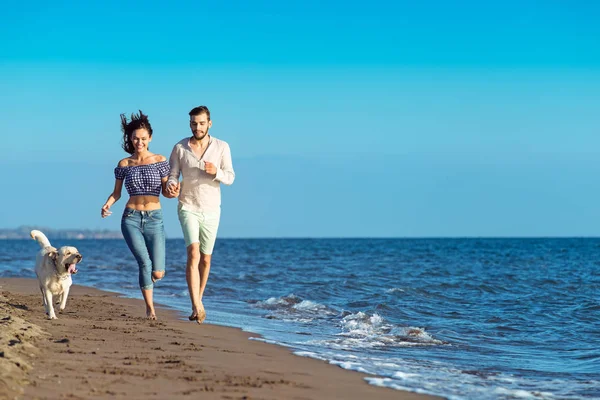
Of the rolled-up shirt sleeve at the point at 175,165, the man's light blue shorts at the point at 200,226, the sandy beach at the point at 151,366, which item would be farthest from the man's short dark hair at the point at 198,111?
the sandy beach at the point at 151,366

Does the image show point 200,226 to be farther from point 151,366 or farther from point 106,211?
point 151,366

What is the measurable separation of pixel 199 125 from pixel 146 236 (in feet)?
4.37

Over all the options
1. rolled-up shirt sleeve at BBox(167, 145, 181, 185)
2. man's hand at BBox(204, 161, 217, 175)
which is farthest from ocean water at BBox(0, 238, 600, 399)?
rolled-up shirt sleeve at BBox(167, 145, 181, 185)

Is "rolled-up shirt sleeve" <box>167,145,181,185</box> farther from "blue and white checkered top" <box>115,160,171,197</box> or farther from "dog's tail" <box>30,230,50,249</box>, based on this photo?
"dog's tail" <box>30,230,50,249</box>

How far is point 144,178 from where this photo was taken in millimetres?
7910

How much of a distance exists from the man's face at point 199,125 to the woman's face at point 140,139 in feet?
1.71

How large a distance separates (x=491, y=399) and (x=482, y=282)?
589 inches

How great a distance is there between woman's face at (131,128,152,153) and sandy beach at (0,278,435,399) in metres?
1.90

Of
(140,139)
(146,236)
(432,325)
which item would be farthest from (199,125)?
(432,325)

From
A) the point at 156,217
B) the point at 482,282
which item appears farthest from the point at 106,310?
the point at 482,282

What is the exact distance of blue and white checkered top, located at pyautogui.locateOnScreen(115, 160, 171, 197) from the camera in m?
7.90

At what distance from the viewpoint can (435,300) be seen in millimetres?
14609

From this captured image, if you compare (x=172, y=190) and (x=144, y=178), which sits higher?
(x=144, y=178)

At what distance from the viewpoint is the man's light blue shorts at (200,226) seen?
8.00 m
